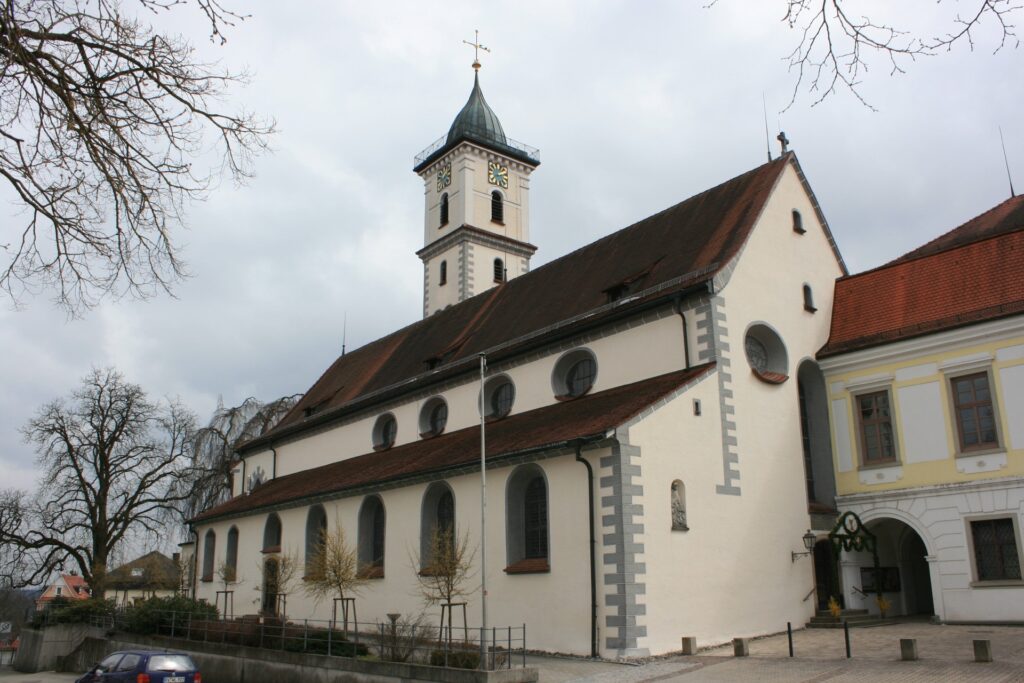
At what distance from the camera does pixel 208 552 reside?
3669 cm

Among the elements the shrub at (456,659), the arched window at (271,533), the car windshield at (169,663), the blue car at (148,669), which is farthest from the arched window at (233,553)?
the shrub at (456,659)

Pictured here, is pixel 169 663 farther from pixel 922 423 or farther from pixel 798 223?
pixel 798 223

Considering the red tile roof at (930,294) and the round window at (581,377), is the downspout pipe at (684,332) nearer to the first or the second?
the round window at (581,377)

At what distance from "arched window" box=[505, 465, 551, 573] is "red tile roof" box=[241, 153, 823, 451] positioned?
5056 millimetres

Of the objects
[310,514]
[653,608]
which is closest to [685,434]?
[653,608]

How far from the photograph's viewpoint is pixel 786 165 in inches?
986

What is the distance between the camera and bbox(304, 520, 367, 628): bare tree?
23.7 m

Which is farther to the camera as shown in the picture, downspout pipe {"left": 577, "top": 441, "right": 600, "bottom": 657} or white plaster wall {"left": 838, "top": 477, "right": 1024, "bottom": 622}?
white plaster wall {"left": 838, "top": 477, "right": 1024, "bottom": 622}

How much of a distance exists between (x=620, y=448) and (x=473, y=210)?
26264mm

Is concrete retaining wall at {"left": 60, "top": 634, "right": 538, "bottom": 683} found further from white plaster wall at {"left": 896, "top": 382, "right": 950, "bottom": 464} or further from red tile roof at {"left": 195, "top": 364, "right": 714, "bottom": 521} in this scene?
white plaster wall at {"left": 896, "top": 382, "right": 950, "bottom": 464}

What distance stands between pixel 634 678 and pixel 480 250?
29.0 m

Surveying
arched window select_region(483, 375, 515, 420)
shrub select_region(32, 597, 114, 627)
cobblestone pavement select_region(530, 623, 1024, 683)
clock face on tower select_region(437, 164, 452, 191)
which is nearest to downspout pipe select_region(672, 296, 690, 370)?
arched window select_region(483, 375, 515, 420)

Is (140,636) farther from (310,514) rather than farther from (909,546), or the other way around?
(909,546)

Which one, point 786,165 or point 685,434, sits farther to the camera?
point 786,165
